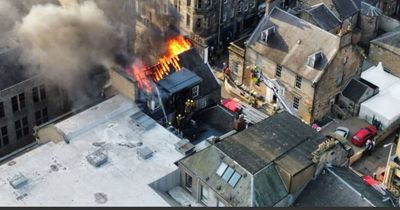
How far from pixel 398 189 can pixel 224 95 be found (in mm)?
20087

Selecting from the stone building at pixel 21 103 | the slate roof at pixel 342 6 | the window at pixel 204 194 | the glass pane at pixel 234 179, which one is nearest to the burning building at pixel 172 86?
the stone building at pixel 21 103

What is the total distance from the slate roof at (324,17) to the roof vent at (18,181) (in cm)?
3524

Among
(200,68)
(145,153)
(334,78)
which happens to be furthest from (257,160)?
(334,78)

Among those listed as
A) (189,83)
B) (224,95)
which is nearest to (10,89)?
(189,83)

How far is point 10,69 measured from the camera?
156 feet

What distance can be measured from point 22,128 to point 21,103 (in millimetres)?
2267

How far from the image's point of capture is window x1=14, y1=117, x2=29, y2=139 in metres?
49.1

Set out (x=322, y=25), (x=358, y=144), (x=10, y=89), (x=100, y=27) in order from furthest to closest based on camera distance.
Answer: (x=322, y=25), (x=358, y=144), (x=100, y=27), (x=10, y=89)

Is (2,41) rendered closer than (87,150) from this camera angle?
No

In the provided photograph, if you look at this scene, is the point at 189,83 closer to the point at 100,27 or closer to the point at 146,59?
the point at 146,59

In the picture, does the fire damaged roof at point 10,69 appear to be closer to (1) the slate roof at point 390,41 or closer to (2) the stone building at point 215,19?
(2) the stone building at point 215,19

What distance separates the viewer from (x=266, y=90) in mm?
59688

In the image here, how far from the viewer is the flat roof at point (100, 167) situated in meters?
38.3

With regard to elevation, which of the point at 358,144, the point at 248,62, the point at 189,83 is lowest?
the point at 358,144
